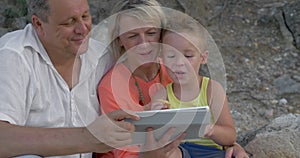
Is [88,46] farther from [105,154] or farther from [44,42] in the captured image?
[105,154]

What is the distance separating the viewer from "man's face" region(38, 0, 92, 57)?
2.16 metres

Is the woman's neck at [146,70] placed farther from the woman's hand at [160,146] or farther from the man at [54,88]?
the woman's hand at [160,146]

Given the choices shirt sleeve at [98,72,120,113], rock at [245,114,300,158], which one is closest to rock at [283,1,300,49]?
rock at [245,114,300,158]

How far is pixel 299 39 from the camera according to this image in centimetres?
481

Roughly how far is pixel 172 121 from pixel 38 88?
20.1 inches

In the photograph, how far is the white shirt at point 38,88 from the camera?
2066 millimetres

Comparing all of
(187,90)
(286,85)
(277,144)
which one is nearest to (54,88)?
(187,90)

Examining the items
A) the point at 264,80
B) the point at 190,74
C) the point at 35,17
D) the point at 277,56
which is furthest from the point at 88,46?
the point at 277,56

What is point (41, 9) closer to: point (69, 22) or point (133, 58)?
point (69, 22)

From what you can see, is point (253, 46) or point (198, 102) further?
point (253, 46)

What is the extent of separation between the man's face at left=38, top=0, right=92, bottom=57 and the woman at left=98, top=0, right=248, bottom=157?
0.16 m

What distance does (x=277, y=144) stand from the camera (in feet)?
8.53

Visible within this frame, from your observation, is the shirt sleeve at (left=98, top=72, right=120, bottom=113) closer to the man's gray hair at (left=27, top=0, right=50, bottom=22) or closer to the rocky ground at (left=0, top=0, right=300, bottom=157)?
the man's gray hair at (left=27, top=0, right=50, bottom=22)

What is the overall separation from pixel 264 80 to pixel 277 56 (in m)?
0.34
